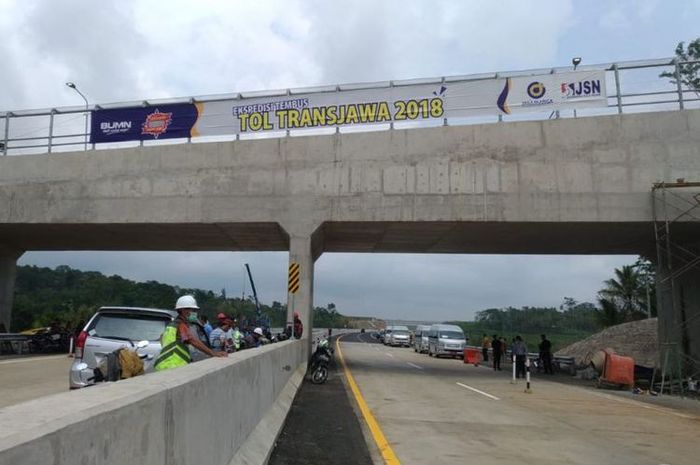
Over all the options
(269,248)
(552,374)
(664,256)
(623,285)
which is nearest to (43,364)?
(269,248)

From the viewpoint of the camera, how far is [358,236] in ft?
79.0

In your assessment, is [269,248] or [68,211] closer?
[68,211]

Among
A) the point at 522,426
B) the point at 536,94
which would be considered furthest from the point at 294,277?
the point at 522,426

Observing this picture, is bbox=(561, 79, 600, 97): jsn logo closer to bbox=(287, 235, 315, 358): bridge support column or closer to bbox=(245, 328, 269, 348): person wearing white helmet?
bbox=(287, 235, 315, 358): bridge support column

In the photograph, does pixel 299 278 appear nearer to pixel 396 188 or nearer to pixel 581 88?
pixel 396 188

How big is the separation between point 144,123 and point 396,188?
9889 mm

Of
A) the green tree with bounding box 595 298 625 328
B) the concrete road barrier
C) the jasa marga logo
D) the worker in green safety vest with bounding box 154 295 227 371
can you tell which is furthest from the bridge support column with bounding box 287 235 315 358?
the green tree with bounding box 595 298 625 328

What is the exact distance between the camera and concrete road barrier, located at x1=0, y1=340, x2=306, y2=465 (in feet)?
7.67

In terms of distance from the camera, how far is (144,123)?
2255cm

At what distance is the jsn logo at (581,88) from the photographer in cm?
1975

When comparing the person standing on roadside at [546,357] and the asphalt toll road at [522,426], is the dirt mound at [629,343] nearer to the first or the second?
the person standing on roadside at [546,357]

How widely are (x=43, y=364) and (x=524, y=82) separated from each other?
18077mm

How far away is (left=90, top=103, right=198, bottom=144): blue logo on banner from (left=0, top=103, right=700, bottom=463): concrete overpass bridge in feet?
2.58

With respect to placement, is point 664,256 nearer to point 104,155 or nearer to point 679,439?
point 679,439
